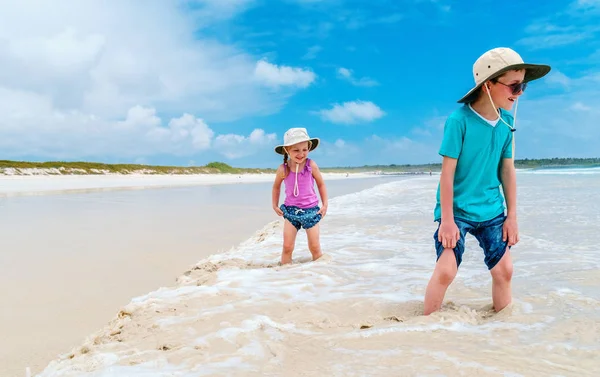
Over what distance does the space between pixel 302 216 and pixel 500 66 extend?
2838 mm

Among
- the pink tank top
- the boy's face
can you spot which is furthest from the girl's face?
the boy's face

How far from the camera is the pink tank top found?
16.6 ft

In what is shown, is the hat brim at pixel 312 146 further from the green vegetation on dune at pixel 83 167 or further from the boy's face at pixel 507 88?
the green vegetation on dune at pixel 83 167

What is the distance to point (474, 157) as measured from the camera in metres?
2.82

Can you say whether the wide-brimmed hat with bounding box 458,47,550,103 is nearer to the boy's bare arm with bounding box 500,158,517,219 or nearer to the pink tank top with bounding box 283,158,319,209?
the boy's bare arm with bounding box 500,158,517,219

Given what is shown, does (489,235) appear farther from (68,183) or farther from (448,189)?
(68,183)

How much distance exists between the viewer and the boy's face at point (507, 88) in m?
2.68

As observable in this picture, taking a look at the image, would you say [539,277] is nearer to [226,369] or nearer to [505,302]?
[505,302]

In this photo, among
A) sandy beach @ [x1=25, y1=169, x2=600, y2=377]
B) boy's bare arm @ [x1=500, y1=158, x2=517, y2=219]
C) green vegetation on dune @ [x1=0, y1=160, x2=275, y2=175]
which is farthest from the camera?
green vegetation on dune @ [x1=0, y1=160, x2=275, y2=175]

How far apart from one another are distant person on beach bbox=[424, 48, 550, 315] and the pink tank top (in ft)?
7.46

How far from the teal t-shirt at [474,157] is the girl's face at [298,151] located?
2209 millimetres

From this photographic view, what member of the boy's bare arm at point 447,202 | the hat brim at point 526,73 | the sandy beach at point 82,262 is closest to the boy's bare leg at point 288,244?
the sandy beach at point 82,262

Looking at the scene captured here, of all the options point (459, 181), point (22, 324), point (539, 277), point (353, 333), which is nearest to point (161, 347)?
point (353, 333)

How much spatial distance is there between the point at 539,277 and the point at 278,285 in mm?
2365
